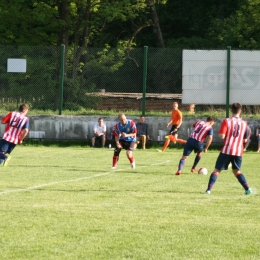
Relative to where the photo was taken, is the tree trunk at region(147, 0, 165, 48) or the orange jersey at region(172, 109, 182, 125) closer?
the orange jersey at region(172, 109, 182, 125)

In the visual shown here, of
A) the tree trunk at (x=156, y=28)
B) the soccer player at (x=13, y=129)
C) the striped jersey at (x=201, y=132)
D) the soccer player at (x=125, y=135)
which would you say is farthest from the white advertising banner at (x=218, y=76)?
the tree trunk at (x=156, y=28)

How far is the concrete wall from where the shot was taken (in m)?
30.5

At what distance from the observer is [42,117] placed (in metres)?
30.6

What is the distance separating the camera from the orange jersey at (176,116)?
1140 inches

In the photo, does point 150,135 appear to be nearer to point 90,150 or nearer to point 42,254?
point 90,150

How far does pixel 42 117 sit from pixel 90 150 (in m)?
2.83

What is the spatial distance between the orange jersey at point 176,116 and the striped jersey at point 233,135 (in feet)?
45.9

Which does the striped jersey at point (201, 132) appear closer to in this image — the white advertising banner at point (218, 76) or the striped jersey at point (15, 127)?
the striped jersey at point (15, 127)

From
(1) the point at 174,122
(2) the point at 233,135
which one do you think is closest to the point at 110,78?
(1) the point at 174,122

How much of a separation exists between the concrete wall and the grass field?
958 cm

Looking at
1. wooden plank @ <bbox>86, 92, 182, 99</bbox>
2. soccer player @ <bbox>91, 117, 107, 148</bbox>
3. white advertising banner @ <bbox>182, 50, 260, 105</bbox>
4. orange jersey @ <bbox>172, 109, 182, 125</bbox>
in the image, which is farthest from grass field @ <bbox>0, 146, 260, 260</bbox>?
wooden plank @ <bbox>86, 92, 182, 99</bbox>

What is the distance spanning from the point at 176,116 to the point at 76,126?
3900mm

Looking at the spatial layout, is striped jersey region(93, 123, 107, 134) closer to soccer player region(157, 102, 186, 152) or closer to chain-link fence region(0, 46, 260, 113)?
chain-link fence region(0, 46, 260, 113)

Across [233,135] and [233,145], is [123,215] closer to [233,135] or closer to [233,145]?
[233,145]
